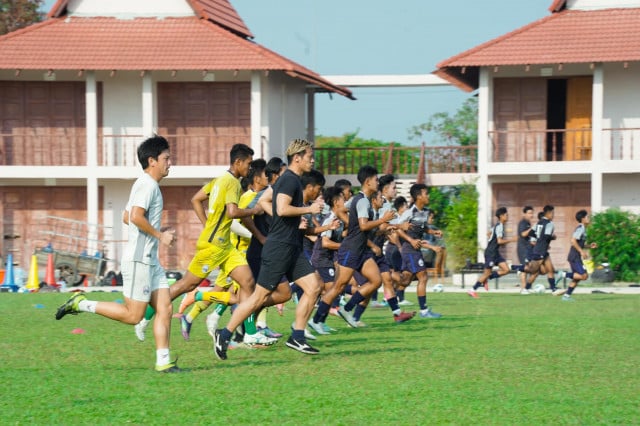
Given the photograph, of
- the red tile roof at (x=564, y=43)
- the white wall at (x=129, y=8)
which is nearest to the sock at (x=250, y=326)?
the red tile roof at (x=564, y=43)

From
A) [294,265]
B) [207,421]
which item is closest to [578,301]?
[294,265]

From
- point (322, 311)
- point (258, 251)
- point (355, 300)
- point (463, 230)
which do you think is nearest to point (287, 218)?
point (258, 251)

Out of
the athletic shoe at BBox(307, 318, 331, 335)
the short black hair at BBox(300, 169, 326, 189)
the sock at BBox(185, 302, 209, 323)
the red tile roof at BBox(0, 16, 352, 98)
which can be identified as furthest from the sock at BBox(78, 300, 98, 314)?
the red tile roof at BBox(0, 16, 352, 98)

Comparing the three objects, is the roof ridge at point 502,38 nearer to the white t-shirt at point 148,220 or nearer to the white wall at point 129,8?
the white wall at point 129,8

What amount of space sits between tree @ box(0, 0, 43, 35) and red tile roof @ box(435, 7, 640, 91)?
17859 mm

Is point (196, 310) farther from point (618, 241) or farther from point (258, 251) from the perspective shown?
point (618, 241)

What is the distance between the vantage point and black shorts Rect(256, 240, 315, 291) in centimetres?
1059

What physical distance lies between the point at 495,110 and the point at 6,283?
16.3 metres

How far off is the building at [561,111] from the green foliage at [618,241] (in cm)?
167

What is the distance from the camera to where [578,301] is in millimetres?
20406

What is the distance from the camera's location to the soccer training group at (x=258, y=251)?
9.45 meters

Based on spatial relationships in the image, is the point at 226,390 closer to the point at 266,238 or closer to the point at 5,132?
the point at 266,238

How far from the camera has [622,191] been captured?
1312 inches

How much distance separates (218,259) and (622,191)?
2400cm
